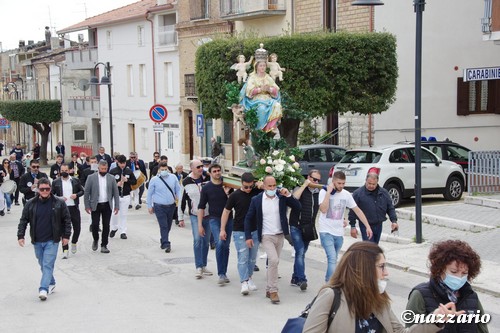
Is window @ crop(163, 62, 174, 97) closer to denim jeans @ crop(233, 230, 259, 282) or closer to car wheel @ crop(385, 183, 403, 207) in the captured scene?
car wheel @ crop(385, 183, 403, 207)

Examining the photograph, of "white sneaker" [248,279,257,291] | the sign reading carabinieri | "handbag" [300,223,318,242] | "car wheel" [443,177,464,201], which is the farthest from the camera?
"car wheel" [443,177,464,201]

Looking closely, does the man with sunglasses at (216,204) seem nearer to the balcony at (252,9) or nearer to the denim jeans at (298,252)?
the denim jeans at (298,252)

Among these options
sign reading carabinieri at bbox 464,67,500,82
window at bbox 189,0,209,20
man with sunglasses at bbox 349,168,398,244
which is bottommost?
man with sunglasses at bbox 349,168,398,244

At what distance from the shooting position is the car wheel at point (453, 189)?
771 inches

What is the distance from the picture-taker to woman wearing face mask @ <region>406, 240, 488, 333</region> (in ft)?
16.2

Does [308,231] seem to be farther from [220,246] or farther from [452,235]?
[452,235]

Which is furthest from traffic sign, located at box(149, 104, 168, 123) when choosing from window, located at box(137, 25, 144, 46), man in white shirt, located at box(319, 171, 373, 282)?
window, located at box(137, 25, 144, 46)

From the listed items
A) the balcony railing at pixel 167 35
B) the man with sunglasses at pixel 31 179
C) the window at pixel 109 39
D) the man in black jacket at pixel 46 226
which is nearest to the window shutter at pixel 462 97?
the man with sunglasses at pixel 31 179

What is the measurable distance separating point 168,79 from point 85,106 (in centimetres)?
1081

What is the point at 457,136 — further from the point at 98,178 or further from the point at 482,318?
the point at 482,318

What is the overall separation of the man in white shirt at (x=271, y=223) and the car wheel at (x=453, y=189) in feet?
32.8

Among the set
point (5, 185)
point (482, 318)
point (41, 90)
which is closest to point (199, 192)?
point (482, 318)

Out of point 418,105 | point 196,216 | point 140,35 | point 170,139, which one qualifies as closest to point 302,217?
point 196,216

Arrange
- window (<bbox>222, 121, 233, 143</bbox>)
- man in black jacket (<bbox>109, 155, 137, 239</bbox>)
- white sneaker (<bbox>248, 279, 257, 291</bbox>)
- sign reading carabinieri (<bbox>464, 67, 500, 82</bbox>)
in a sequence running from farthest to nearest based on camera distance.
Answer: window (<bbox>222, 121, 233, 143</bbox>) → sign reading carabinieri (<bbox>464, 67, 500, 82</bbox>) → man in black jacket (<bbox>109, 155, 137, 239</bbox>) → white sneaker (<bbox>248, 279, 257, 291</bbox>)
